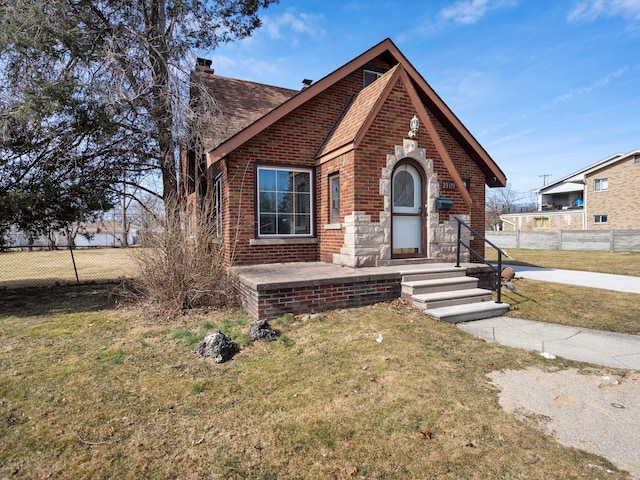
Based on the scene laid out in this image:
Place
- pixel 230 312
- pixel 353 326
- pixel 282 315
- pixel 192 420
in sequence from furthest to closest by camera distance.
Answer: pixel 230 312, pixel 282 315, pixel 353 326, pixel 192 420

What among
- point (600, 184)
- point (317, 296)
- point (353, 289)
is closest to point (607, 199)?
point (600, 184)

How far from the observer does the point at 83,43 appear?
8656mm

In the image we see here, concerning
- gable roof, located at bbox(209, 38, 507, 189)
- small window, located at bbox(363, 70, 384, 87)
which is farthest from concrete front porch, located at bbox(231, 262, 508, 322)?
small window, located at bbox(363, 70, 384, 87)

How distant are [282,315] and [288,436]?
307 cm

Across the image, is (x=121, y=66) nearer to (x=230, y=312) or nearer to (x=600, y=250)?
(x=230, y=312)

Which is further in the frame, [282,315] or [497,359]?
[282,315]

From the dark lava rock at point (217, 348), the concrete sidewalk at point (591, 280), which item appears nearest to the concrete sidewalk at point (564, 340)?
the dark lava rock at point (217, 348)

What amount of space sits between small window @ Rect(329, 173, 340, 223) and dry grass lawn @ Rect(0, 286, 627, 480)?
3.35 metres

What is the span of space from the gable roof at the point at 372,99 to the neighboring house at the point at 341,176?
0.03m

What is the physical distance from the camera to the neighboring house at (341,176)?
7.60 metres

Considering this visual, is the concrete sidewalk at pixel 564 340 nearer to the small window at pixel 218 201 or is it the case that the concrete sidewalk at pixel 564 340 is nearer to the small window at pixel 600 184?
the small window at pixel 218 201

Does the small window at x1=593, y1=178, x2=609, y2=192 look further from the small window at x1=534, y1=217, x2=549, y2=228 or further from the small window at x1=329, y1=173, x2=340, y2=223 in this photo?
the small window at x1=329, y1=173, x2=340, y2=223

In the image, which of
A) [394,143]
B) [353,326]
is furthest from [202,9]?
[353,326]

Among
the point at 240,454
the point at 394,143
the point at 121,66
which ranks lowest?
the point at 240,454
